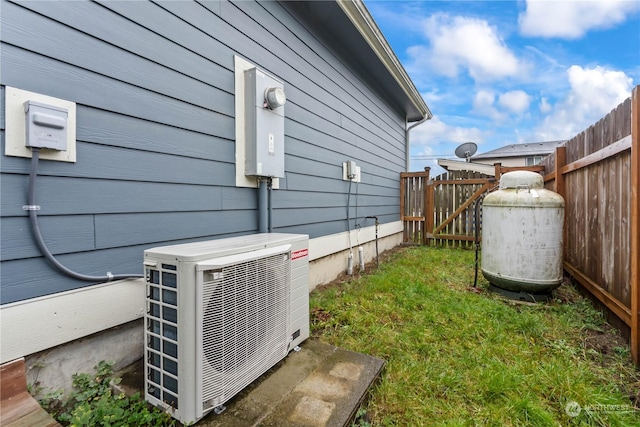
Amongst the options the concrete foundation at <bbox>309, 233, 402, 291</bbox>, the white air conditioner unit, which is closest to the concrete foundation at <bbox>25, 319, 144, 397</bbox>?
the white air conditioner unit

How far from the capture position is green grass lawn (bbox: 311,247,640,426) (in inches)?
55.6

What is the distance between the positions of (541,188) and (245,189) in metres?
3.07

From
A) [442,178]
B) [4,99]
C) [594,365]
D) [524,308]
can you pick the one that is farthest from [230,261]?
[442,178]

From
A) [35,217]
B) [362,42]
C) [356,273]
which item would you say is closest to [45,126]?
[35,217]

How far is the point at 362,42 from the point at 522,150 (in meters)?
22.9

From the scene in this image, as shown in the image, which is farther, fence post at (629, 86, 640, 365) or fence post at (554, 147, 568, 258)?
fence post at (554, 147, 568, 258)

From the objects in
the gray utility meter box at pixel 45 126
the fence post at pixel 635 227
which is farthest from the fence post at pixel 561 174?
the gray utility meter box at pixel 45 126

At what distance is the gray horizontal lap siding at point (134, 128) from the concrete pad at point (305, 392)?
764 mm

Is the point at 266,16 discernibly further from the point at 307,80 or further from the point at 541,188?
the point at 541,188

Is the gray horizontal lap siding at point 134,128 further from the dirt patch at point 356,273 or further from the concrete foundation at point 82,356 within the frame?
the dirt patch at point 356,273

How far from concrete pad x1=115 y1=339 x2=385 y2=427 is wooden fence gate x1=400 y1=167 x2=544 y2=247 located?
5101 millimetres

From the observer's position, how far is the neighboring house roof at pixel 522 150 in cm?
1973

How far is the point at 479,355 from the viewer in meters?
1.90

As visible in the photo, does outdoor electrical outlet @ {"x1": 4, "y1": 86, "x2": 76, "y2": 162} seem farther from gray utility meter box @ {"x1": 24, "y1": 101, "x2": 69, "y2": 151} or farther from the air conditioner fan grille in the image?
the air conditioner fan grille
